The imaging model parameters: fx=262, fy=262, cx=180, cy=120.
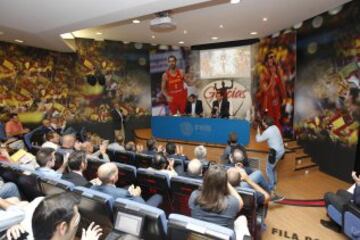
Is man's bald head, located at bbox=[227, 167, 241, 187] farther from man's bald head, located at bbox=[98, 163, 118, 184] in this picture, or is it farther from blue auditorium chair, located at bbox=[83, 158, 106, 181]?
blue auditorium chair, located at bbox=[83, 158, 106, 181]

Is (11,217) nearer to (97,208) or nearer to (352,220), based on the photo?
(97,208)

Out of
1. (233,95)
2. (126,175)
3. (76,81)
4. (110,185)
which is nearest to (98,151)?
(126,175)

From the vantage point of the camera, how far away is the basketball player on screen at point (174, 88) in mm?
9859

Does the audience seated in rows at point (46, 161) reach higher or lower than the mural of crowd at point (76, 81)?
lower

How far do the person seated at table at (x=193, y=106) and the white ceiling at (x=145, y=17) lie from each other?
81.9 inches

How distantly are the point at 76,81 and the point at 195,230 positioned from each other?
780 centimetres

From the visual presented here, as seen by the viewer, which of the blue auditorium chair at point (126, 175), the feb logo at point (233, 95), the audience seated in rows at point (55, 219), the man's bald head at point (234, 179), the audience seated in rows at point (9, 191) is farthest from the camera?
the feb logo at point (233, 95)

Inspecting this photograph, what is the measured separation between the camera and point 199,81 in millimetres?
9867

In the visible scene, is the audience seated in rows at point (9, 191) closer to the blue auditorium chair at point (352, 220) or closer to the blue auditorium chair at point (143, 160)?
the blue auditorium chair at point (143, 160)

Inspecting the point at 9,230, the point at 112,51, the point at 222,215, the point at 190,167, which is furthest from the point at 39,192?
the point at 112,51

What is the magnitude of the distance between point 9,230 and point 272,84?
297 inches

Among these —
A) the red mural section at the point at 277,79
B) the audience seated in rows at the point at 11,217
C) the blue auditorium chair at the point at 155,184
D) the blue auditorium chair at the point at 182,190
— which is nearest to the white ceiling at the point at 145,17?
Answer: the red mural section at the point at 277,79

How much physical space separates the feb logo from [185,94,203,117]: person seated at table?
457mm

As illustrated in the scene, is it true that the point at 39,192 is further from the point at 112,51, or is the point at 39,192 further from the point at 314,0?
the point at 112,51
